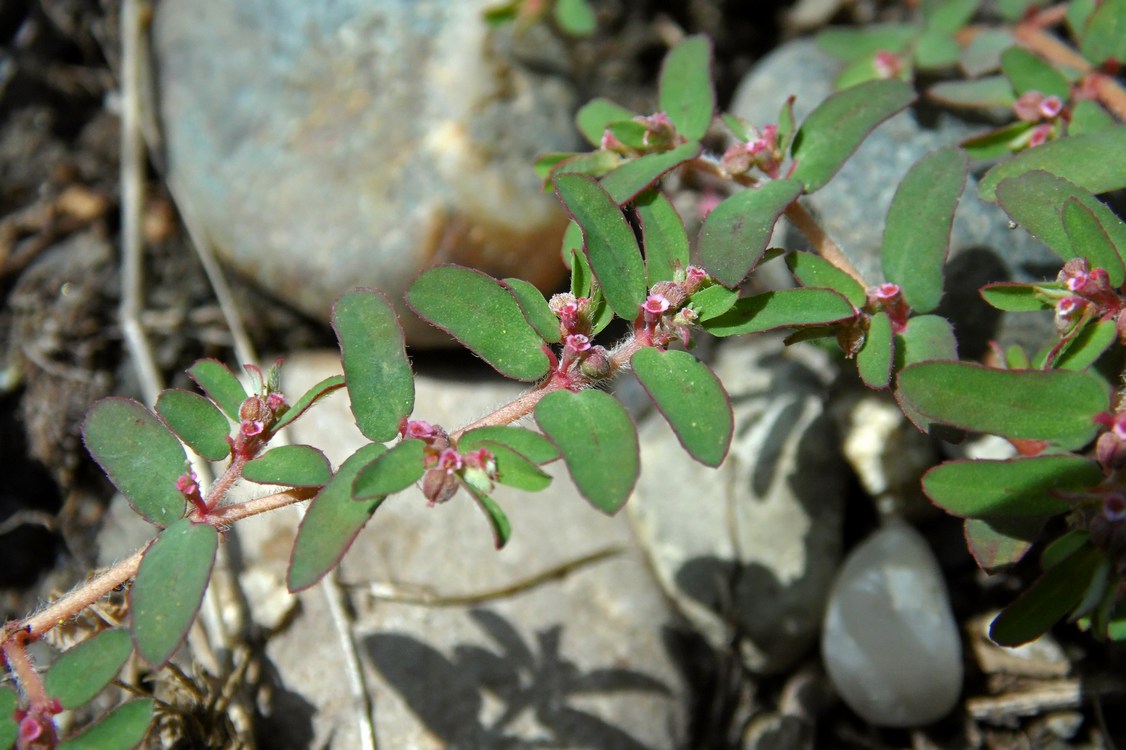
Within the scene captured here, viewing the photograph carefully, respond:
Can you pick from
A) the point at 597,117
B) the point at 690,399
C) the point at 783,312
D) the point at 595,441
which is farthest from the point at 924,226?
the point at 595,441

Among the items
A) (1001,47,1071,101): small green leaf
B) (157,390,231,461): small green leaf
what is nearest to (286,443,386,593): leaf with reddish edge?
(157,390,231,461): small green leaf

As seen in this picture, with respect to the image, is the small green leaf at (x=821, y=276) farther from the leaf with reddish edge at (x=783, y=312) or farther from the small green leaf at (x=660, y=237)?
the small green leaf at (x=660, y=237)

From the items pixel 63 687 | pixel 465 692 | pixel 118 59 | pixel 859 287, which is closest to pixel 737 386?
pixel 859 287

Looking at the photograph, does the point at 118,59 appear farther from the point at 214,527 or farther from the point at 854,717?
the point at 854,717

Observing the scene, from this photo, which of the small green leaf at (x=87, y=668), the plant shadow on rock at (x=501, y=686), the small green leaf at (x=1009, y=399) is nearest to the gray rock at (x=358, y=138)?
the plant shadow on rock at (x=501, y=686)

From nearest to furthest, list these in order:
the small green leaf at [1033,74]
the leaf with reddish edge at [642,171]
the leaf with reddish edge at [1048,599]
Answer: the leaf with reddish edge at [1048,599] → the leaf with reddish edge at [642,171] → the small green leaf at [1033,74]

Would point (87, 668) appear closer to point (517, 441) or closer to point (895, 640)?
point (517, 441)
